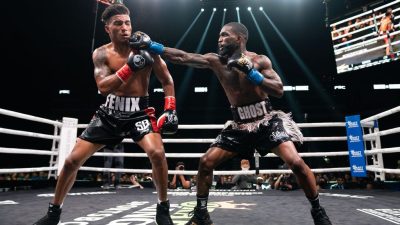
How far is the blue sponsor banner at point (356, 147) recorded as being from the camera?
4512 millimetres

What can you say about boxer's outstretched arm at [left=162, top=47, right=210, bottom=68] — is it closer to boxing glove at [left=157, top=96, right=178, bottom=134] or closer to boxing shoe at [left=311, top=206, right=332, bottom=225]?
boxing glove at [left=157, top=96, right=178, bottom=134]

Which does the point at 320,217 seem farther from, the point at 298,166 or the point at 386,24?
the point at 386,24

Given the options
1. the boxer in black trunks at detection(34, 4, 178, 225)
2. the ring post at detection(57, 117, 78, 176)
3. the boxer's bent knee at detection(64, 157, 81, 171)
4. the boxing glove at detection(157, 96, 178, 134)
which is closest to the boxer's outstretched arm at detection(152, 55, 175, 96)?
the boxer in black trunks at detection(34, 4, 178, 225)

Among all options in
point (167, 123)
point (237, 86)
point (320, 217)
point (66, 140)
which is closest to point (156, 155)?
point (167, 123)

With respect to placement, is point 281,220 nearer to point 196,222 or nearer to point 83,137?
point 196,222

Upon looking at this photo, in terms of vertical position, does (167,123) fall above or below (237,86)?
below

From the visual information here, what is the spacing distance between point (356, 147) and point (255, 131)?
Result: 304 centimetres

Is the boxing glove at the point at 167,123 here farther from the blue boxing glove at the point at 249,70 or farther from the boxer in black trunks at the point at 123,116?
the blue boxing glove at the point at 249,70

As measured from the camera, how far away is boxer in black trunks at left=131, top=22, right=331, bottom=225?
2.12 meters

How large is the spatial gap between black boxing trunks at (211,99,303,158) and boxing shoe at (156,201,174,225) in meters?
0.65

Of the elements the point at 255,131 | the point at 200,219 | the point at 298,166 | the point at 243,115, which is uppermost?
the point at 243,115

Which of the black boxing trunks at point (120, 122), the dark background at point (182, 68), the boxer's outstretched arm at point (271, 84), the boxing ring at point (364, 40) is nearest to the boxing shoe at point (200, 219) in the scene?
the black boxing trunks at point (120, 122)

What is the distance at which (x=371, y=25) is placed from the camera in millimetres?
7578

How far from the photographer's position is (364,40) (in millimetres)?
7793
